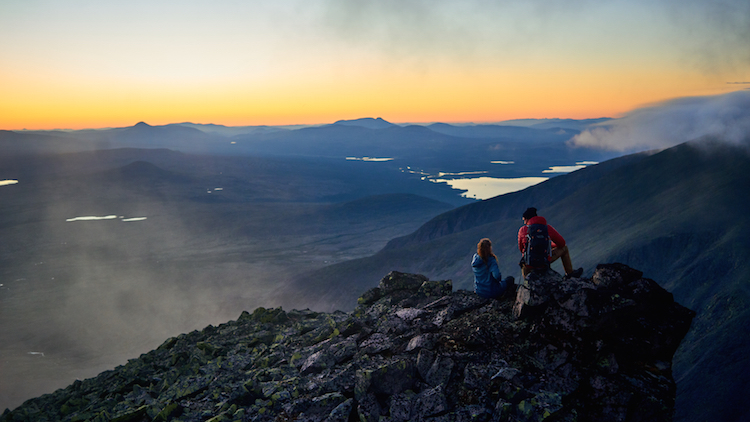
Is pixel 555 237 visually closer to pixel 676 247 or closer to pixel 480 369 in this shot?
pixel 480 369

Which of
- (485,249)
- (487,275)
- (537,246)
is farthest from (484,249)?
(537,246)

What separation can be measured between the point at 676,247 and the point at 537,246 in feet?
66.5

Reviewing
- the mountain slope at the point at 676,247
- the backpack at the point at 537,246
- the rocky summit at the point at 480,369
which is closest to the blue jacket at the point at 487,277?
the rocky summit at the point at 480,369

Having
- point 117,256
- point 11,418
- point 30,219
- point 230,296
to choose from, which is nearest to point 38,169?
point 30,219

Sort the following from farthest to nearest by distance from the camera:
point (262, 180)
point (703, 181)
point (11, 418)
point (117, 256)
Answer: point (262, 180)
point (117, 256)
point (703, 181)
point (11, 418)

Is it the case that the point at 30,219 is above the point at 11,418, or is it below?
below

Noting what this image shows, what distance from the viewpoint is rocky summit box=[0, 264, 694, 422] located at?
655cm

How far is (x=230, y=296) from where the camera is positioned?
5538 cm

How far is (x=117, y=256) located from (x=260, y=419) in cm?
8996

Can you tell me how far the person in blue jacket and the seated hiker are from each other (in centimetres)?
56

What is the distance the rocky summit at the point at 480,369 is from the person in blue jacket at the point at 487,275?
0.24m

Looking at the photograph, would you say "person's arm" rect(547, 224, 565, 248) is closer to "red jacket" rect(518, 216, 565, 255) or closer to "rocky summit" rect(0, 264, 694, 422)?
"red jacket" rect(518, 216, 565, 255)

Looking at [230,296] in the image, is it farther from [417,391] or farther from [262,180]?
[262,180]

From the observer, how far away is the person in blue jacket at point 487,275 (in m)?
8.20
